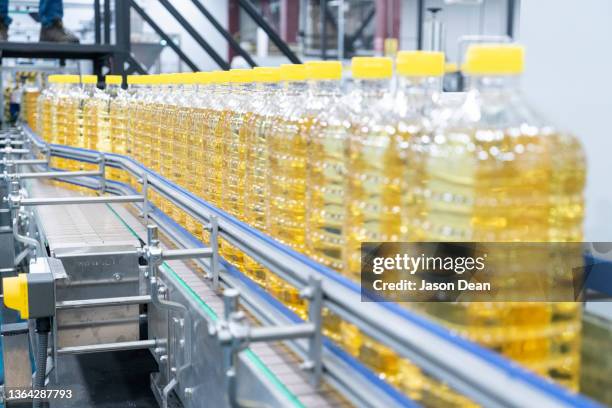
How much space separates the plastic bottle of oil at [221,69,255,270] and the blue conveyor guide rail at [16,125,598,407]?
0.21 ft

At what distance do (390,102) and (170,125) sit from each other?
1.32 meters

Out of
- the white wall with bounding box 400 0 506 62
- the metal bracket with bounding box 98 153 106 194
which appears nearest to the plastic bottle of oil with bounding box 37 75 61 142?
the metal bracket with bounding box 98 153 106 194

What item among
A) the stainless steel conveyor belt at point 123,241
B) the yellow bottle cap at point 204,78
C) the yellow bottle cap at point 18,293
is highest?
the yellow bottle cap at point 204,78

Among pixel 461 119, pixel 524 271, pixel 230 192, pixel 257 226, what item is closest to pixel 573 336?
pixel 524 271

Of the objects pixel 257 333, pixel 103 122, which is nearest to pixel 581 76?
pixel 257 333

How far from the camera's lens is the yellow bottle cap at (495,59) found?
83cm

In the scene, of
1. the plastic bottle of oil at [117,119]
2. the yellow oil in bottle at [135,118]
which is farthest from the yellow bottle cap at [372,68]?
the plastic bottle of oil at [117,119]

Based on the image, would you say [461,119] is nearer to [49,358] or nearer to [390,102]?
[390,102]

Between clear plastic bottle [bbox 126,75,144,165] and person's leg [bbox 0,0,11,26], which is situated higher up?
person's leg [bbox 0,0,11,26]

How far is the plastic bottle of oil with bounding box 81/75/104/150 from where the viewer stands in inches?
140

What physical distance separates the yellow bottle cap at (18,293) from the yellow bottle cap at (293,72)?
796mm

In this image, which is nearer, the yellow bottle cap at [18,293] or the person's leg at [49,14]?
the yellow bottle cap at [18,293]

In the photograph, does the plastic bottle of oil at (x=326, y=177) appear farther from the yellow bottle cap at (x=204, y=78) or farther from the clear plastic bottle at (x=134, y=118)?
the clear plastic bottle at (x=134, y=118)

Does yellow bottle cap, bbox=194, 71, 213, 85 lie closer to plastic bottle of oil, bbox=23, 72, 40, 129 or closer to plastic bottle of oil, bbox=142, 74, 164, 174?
plastic bottle of oil, bbox=142, 74, 164, 174
